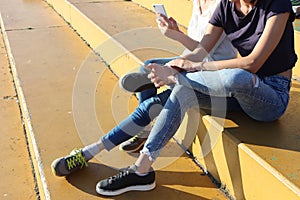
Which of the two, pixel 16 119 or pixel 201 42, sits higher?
pixel 201 42

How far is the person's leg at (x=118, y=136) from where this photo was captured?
2.13 metres

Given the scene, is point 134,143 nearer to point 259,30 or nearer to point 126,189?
point 126,189

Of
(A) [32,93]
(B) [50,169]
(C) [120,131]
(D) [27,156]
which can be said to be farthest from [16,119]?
(C) [120,131]

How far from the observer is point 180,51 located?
3062 mm

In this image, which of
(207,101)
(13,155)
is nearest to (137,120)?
(207,101)

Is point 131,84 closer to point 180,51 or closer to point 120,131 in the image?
point 120,131

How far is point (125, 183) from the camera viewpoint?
1.99 metres

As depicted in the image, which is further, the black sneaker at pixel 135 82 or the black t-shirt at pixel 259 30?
the black sneaker at pixel 135 82

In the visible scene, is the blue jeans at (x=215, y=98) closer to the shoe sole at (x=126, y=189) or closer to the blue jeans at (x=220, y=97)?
the blue jeans at (x=220, y=97)

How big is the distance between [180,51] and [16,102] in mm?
1379

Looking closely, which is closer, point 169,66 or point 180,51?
point 169,66

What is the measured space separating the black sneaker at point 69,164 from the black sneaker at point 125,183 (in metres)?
0.21

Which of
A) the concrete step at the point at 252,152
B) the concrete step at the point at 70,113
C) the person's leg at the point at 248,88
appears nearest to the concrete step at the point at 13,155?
the concrete step at the point at 70,113

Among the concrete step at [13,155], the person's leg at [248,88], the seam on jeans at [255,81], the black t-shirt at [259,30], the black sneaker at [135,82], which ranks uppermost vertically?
the black t-shirt at [259,30]
